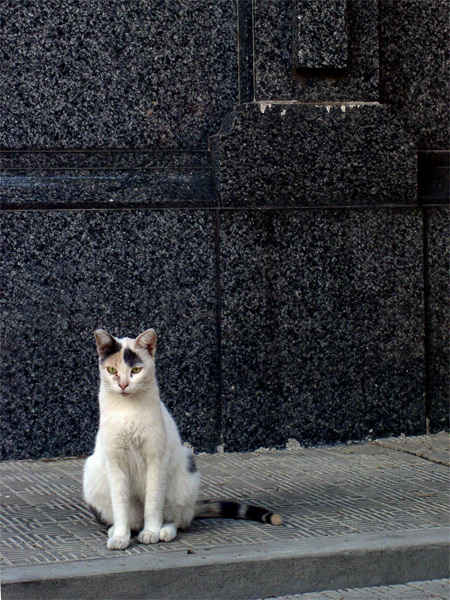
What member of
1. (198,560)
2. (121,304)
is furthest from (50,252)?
(198,560)

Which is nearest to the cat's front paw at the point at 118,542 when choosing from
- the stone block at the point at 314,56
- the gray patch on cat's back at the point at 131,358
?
the gray patch on cat's back at the point at 131,358

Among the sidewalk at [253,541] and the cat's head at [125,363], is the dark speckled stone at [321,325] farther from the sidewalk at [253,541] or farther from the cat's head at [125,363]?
the cat's head at [125,363]

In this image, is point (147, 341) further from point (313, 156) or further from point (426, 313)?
point (426, 313)

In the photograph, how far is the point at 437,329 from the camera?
6027 mm

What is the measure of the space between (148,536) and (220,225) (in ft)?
7.75

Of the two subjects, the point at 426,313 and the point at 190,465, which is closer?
the point at 190,465

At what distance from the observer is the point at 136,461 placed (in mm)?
3904

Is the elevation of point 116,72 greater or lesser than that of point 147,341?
greater

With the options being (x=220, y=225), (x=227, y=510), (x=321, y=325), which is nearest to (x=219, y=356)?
(x=321, y=325)

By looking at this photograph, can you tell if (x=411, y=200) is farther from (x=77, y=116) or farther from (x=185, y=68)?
(x=77, y=116)

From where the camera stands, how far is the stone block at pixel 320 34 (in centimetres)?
578

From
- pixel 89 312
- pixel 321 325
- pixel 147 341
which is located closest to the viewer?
pixel 147 341

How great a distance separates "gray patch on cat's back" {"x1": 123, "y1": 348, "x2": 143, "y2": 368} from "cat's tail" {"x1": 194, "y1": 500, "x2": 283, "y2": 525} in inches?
30.4

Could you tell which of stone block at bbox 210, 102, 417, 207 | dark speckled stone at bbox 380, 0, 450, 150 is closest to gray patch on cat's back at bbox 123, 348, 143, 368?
stone block at bbox 210, 102, 417, 207
